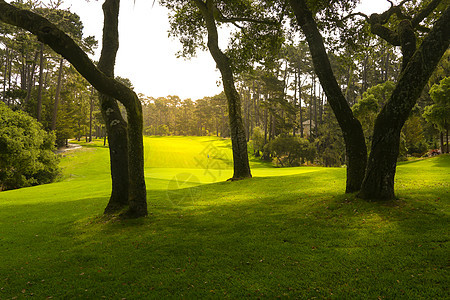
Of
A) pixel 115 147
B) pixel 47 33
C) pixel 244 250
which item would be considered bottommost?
pixel 244 250

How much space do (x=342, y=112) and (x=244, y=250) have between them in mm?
4952

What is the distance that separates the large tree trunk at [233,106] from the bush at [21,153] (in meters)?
16.1

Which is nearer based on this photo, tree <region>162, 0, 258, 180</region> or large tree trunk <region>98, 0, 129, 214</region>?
large tree trunk <region>98, 0, 129, 214</region>

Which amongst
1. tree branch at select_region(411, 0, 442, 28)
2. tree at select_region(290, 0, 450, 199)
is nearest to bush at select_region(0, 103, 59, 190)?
tree at select_region(290, 0, 450, 199)

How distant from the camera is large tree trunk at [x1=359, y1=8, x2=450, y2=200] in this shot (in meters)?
6.12

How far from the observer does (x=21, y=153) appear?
64.7 feet

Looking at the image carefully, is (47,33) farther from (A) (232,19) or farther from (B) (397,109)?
(A) (232,19)

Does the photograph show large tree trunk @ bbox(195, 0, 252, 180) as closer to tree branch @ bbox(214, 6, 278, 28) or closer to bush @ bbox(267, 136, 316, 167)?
tree branch @ bbox(214, 6, 278, 28)

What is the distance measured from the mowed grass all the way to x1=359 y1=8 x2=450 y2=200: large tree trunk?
0.56 m

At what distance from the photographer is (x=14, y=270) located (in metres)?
4.89

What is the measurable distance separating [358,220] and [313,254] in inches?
77.3

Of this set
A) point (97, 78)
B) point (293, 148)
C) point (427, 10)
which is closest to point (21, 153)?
point (97, 78)

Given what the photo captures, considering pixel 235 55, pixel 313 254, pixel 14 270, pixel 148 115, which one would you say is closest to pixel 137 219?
pixel 14 270

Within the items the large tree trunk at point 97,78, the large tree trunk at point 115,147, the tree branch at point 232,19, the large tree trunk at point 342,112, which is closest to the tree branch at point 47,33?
the large tree trunk at point 97,78
